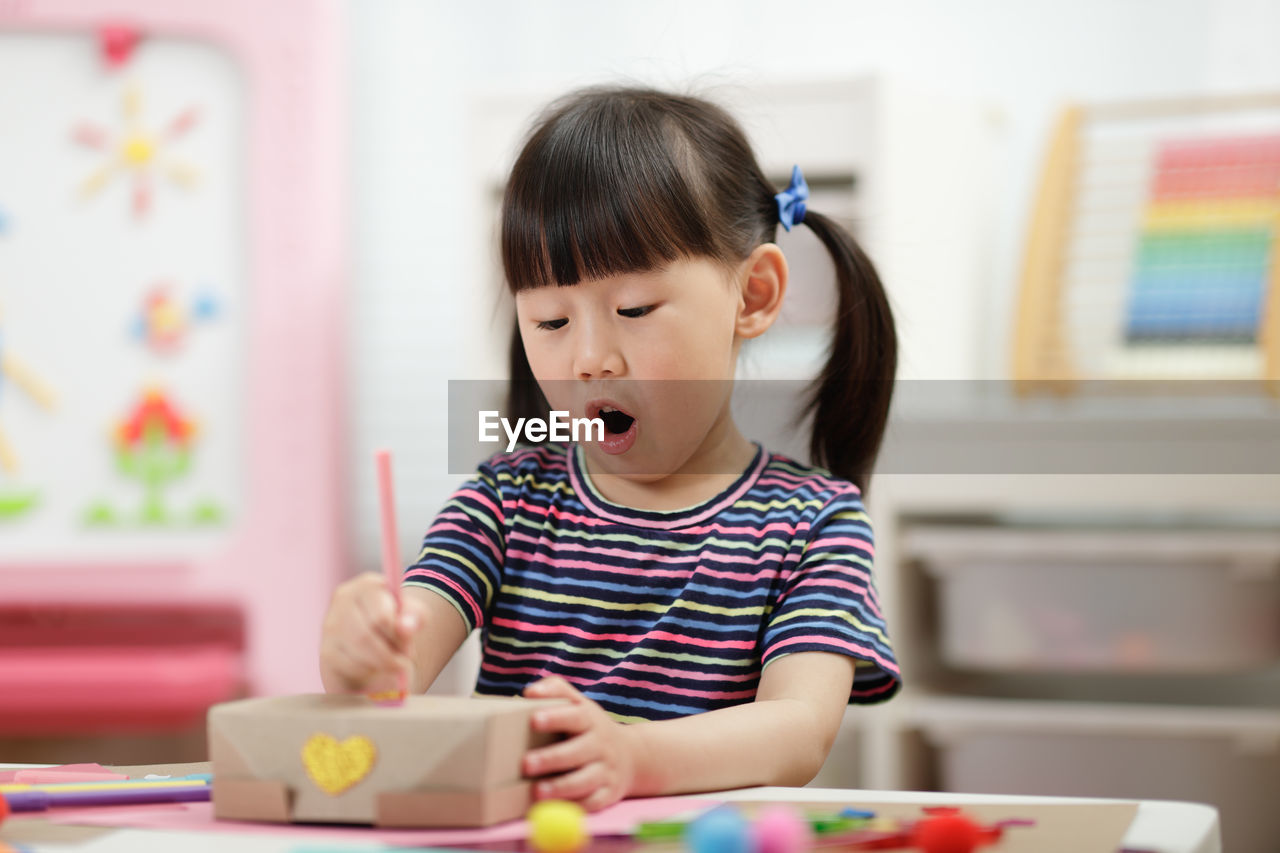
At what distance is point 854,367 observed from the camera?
2.82 ft

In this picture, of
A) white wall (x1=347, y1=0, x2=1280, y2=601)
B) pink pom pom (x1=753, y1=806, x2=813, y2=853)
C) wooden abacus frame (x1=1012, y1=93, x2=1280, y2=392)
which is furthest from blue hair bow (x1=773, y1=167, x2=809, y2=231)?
white wall (x1=347, y1=0, x2=1280, y2=601)

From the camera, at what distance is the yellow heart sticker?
18.1 inches

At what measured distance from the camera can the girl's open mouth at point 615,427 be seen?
2.48 feet

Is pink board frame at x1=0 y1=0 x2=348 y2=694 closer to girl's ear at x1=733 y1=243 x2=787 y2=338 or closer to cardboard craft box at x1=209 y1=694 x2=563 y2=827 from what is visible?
girl's ear at x1=733 y1=243 x2=787 y2=338

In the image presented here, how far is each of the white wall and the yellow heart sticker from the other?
139 cm

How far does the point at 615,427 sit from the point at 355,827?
0.34m

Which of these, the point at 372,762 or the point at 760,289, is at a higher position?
the point at 760,289

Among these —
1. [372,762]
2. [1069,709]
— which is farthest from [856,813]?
[1069,709]

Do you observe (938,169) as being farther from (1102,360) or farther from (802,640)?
(802,640)

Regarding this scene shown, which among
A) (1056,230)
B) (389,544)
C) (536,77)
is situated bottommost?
(389,544)

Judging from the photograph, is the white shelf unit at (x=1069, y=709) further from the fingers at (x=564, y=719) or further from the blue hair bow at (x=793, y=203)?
the fingers at (x=564, y=719)

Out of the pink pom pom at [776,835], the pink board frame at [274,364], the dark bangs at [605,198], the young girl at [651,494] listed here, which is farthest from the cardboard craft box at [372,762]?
the pink board frame at [274,364]

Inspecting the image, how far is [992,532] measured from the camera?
4.94ft

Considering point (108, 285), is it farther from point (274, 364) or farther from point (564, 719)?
point (564, 719)
